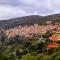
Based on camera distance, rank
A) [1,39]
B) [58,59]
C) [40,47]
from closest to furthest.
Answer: [58,59] → [40,47] → [1,39]

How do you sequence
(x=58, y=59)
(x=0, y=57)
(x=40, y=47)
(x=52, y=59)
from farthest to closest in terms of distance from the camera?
(x=40, y=47), (x=52, y=59), (x=58, y=59), (x=0, y=57)

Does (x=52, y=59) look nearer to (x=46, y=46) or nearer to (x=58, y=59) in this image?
(x=58, y=59)

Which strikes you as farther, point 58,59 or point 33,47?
point 33,47

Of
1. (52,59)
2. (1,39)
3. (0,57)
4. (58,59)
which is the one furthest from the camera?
(1,39)

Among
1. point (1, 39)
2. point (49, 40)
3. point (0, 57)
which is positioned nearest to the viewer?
point (0, 57)

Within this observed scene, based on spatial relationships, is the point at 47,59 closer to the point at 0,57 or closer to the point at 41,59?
the point at 41,59

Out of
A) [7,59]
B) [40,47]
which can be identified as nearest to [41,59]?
[7,59]

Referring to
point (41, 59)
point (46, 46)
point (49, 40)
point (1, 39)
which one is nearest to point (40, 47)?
point (46, 46)

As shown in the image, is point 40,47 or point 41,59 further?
point 40,47
